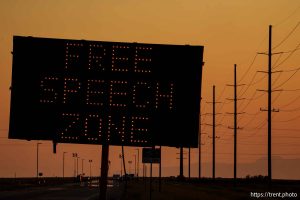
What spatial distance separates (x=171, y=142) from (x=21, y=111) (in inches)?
217

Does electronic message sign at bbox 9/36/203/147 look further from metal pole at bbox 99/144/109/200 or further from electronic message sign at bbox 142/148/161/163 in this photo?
electronic message sign at bbox 142/148/161/163

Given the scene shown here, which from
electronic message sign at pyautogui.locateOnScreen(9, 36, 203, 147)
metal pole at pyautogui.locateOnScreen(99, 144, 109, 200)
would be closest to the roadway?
metal pole at pyautogui.locateOnScreen(99, 144, 109, 200)

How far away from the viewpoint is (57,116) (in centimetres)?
2498

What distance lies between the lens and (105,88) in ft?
81.1

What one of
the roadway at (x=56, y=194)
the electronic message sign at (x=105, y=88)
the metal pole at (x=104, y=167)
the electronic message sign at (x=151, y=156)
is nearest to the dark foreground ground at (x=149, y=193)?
the roadway at (x=56, y=194)

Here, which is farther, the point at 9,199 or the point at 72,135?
the point at 9,199

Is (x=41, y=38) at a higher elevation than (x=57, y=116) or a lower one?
higher

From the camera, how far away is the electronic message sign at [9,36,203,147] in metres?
24.7

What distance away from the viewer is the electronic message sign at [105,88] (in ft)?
81.1

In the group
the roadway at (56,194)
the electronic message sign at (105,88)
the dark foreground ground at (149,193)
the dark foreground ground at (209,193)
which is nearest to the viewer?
the electronic message sign at (105,88)

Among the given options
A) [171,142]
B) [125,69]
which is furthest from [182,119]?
[125,69]

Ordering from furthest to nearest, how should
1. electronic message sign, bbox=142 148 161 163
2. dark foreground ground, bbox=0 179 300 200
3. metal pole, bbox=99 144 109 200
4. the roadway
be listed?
1. dark foreground ground, bbox=0 179 300 200
2. the roadway
3. electronic message sign, bbox=142 148 161 163
4. metal pole, bbox=99 144 109 200

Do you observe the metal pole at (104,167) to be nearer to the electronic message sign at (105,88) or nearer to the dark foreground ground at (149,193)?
the electronic message sign at (105,88)

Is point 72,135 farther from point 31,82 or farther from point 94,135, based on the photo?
point 31,82
